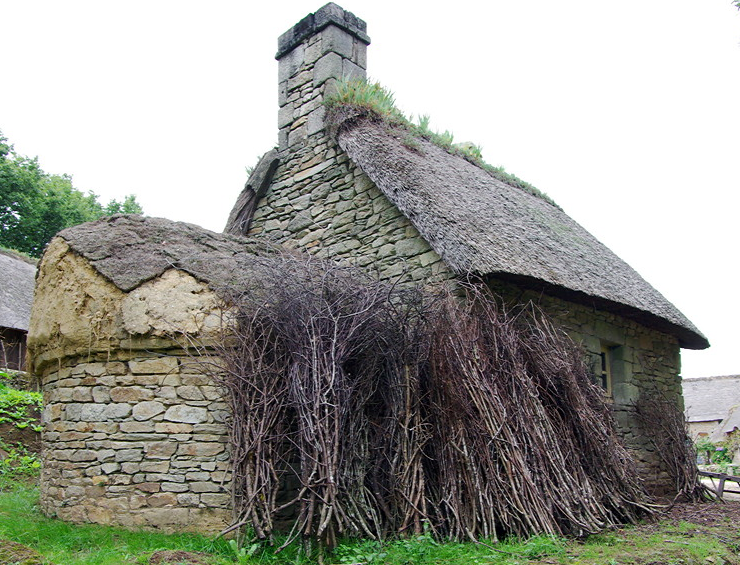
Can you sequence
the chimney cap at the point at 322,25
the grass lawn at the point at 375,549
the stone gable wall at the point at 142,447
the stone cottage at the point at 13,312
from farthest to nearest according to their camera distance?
the stone cottage at the point at 13,312 < the chimney cap at the point at 322,25 < the stone gable wall at the point at 142,447 < the grass lawn at the point at 375,549

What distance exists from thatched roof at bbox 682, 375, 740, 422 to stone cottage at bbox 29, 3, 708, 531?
17.0 metres

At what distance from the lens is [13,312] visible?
15.1 meters

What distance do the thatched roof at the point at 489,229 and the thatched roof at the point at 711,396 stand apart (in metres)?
16.8

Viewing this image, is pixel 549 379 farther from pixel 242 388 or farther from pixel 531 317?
pixel 242 388

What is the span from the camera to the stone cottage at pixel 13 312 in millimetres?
14922

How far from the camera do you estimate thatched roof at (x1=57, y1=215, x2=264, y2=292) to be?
21.3 feet

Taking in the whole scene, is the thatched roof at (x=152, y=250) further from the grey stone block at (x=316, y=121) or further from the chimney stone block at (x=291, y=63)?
the chimney stone block at (x=291, y=63)

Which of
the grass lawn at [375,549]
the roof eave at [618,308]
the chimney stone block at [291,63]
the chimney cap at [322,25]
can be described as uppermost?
the chimney cap at [322,25]

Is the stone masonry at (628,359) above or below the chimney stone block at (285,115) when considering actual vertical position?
below

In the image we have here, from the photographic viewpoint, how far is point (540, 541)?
209 inches

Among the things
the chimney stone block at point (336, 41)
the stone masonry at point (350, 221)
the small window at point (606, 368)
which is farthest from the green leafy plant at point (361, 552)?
the chimney stone block at point (336, 41)

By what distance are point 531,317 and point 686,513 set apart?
2.82 m

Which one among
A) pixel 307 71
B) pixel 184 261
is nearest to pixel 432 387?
pixel 184 261

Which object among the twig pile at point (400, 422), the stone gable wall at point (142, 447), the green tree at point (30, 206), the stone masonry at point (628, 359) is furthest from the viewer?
the green tree at point (30, 206)
